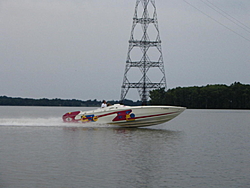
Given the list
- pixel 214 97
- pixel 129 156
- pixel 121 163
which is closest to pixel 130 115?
pixel 129 156

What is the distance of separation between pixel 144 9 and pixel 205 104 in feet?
252

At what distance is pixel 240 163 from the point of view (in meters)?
16.3

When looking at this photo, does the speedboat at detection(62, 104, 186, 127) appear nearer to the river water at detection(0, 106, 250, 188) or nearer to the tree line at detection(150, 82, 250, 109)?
the river water at detection(0, 106, 250, 188)

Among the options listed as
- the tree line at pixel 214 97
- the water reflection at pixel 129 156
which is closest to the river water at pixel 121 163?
the water reflection at pixel 129 156

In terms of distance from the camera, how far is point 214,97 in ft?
425

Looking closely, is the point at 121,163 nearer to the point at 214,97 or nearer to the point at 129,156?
the point at 129,156

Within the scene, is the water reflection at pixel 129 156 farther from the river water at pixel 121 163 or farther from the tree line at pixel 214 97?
the tree line at pixel 214 97

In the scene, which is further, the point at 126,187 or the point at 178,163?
the point at 178,163

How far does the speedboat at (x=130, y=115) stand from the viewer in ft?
96.8

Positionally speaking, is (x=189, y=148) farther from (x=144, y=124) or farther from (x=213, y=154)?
(x=144, y=124)

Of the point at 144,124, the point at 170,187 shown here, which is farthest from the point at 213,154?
the point at 144,124

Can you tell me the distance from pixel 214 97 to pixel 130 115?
338 feet

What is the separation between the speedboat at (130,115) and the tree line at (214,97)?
92.1 meters

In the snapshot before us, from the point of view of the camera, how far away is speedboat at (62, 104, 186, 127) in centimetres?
2950
